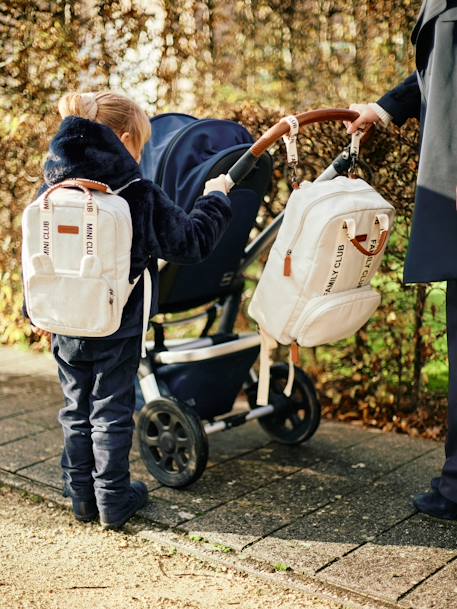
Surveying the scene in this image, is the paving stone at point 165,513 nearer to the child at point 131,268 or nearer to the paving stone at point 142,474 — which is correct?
the child at point 131,268

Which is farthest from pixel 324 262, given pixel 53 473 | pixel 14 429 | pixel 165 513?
pixel 14 429

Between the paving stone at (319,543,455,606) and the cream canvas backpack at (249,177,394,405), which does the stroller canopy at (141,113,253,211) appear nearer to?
the cream canvas backpack at (249,177,394,405)

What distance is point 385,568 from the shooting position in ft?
10.5

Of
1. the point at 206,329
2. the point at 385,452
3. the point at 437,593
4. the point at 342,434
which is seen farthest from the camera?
the point at 342,434

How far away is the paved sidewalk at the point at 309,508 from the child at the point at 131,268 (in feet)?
0.84

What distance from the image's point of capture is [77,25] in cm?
510

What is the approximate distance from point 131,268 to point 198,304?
0.80m

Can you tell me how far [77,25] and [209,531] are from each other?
9.92 feet

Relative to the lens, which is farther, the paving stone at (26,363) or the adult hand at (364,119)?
the paving stone at (26,363)

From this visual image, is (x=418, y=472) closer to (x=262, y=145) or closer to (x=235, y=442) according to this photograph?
(x=235, y=442)

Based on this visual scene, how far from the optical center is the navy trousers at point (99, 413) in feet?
11.6

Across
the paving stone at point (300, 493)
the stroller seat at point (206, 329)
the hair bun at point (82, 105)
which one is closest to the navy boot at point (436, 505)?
the paving stone at point (300, 493)

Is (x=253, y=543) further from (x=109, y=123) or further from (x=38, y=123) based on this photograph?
(x=38, y=123)

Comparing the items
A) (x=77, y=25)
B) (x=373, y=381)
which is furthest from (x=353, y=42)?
(x=373, y=381)
